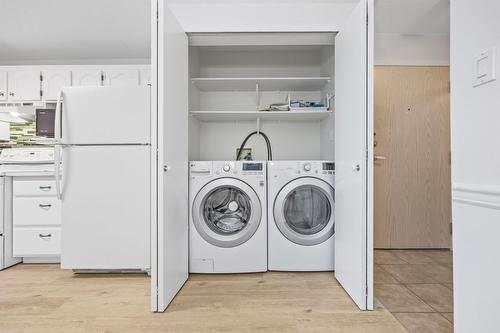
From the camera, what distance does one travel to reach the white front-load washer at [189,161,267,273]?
8.14ft

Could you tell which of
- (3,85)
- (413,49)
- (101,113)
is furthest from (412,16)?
(3,85)

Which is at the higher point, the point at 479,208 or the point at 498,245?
the point at 479,208

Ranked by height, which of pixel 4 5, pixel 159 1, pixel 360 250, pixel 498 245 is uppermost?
pixel 4 5

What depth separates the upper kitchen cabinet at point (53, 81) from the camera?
137 inches

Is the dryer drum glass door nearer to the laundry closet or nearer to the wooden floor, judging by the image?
the laundry closet

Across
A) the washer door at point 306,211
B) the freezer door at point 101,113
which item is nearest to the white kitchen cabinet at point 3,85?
the freezer door at point 101,113

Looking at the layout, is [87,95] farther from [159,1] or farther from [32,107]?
[32,107]

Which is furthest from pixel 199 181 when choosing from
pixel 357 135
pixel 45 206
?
pixel 45 206

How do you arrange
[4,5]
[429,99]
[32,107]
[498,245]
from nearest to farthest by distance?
[498,245] → [4,5] → [429,99] → [32,107]

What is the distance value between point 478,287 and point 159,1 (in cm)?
200

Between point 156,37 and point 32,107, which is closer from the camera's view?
point 156,37

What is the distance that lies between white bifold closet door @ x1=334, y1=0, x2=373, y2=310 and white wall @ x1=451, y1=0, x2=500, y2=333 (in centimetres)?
69

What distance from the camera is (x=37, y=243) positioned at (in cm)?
273

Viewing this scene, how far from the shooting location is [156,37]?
1787 millimetres
